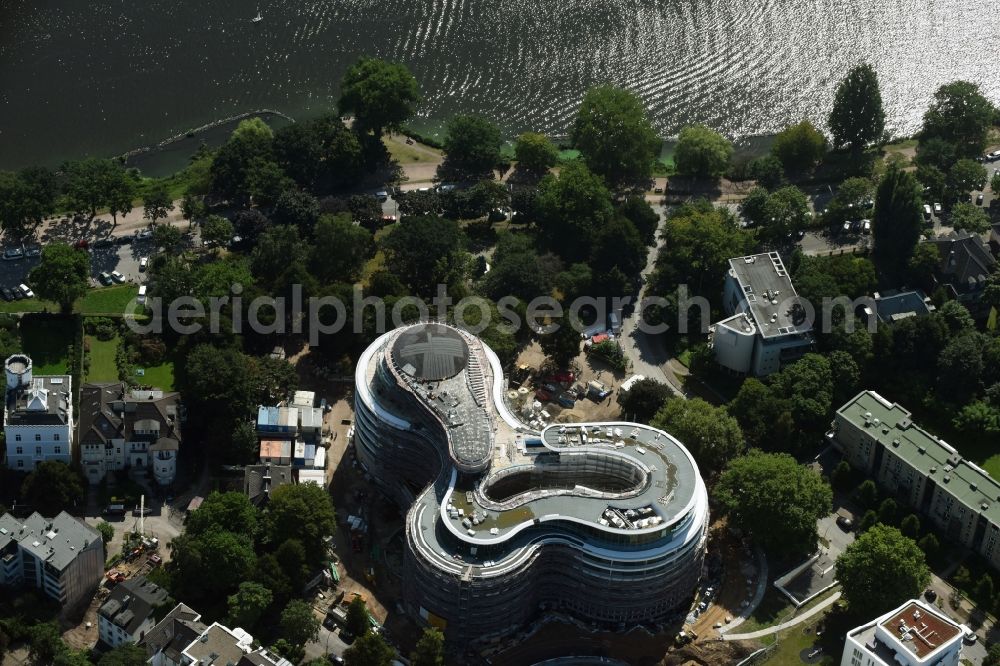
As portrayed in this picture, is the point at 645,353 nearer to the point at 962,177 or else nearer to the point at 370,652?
the point at 962,177

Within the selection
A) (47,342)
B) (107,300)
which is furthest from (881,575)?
(47,342)

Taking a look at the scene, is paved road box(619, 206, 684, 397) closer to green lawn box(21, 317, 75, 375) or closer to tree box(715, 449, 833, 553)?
tree box(715, 449, 833, 553)

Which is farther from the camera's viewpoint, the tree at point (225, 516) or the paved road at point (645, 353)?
the paved road at point (645, 353)

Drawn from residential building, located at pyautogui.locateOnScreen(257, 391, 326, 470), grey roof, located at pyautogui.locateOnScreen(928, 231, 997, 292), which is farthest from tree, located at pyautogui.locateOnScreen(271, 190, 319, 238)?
grey roof, located at pyautogui.locateOnScreen(928, 231, 997, 292)

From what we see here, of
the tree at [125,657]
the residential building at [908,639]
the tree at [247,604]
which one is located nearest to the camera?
the tree at [125,657]

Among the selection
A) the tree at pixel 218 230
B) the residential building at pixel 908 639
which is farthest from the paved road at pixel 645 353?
the tree at pixel 218 230

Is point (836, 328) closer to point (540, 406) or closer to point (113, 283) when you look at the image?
point (540, 406)

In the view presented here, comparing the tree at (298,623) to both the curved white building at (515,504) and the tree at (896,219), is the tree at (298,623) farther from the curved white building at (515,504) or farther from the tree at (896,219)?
the tree at (896,219)
